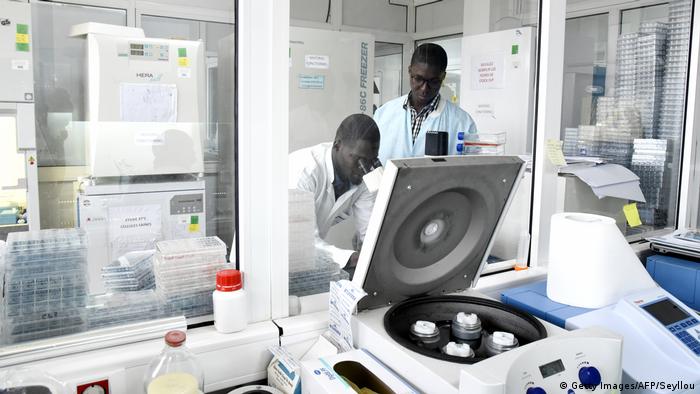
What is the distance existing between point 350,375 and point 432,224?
43 centimetres

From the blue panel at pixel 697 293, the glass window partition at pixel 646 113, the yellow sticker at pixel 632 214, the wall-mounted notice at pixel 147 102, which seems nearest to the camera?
the wall-mounted notice at pixel 147 102

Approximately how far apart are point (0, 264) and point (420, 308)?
3.20ft

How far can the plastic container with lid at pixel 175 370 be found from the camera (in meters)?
0.99

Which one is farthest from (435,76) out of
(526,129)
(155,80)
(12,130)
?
(12,130)

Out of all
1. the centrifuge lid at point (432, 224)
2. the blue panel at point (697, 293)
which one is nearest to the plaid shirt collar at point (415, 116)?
the centrifuge lid at point (432, 224)

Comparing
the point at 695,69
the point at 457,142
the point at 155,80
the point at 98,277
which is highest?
the point at 695,69

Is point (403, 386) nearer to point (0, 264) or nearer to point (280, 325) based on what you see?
point (280, 325)

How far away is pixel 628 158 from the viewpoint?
2412 millimetres

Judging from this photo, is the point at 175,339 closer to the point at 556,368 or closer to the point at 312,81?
the point at 556,368

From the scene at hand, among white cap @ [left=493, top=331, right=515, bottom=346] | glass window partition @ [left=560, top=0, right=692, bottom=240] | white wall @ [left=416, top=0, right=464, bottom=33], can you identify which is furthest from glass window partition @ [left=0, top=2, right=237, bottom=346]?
glass window partition @ [left=560, top=0, right=692, bottom=240]

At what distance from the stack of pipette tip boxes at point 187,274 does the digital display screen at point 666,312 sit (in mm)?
1129

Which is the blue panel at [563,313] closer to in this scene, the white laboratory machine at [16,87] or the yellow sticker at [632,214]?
the yellow sticker at [632,214]

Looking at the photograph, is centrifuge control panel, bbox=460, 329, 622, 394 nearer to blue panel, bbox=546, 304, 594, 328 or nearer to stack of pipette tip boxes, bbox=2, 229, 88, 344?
blue panel, bbox=546, 304, 594, 328

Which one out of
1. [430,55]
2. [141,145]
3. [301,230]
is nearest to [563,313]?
[301,230]
